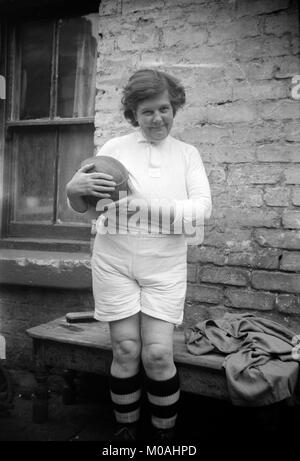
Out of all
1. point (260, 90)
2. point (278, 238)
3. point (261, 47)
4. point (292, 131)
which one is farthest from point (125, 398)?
point (261, 47)

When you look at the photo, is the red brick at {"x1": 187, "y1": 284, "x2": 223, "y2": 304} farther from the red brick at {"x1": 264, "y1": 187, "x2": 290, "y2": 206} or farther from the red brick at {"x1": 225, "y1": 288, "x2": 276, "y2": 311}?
the red brick at {"x1": 264, "y1": 187, "x2": 290, "y2": 206}

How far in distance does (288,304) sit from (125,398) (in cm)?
120

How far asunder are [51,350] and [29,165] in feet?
5.42

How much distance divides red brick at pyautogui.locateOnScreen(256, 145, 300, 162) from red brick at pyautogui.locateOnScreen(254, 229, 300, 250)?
1.49 ft

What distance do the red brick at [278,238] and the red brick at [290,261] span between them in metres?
0.04

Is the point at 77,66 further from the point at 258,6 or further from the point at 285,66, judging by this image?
the point at 285,66

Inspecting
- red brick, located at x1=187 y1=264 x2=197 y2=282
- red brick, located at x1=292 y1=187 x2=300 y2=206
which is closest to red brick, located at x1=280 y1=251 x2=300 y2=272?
red brick, located at x1=292 y1=187 x2=300 y2=206

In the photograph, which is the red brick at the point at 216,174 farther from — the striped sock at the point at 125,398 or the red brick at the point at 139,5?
the striped sock at the point at 125,398

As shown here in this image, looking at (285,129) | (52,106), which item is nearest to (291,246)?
(285,129)

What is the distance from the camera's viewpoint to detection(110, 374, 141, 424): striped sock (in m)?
2.11

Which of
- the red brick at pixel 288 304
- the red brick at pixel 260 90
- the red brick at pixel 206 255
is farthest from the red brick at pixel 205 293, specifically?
the red brick at pixel 260 90

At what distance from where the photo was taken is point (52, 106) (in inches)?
135

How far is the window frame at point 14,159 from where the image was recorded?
3379 mm

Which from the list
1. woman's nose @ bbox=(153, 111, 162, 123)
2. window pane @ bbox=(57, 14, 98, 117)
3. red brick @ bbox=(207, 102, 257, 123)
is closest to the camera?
woman's nose @ bbox=(153, 111, 162, 123)
